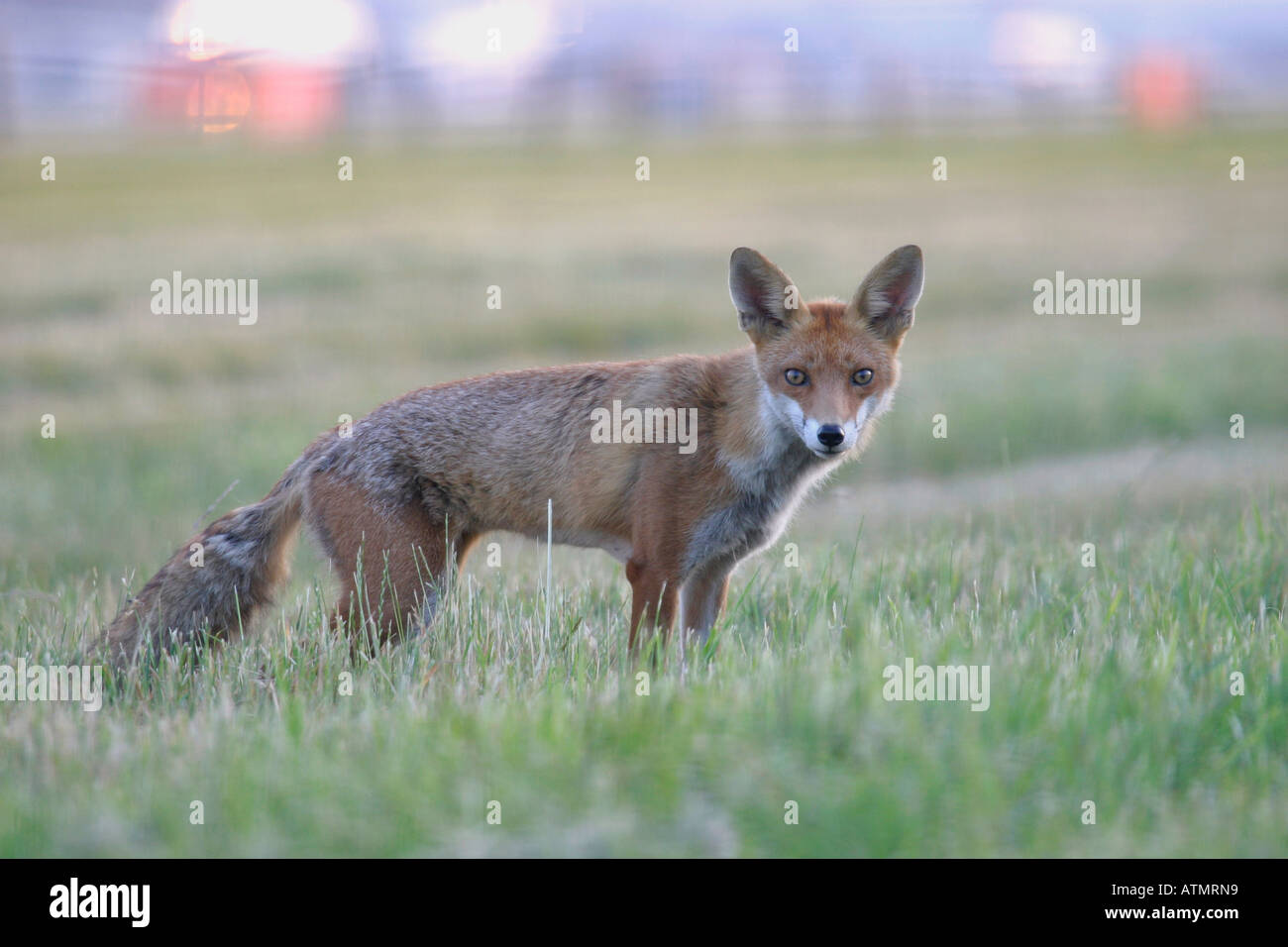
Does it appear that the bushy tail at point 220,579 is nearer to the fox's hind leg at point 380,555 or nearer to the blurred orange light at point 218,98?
the fox's hind leg at point 380,555

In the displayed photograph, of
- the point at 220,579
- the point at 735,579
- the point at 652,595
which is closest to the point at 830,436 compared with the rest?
the point at 652,595

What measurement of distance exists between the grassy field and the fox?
0.29 meters

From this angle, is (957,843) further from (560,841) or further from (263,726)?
(263,726)

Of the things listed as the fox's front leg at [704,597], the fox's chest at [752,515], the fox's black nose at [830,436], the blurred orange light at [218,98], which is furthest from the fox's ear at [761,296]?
the blurred orange light at [218,98]

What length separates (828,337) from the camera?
5883 mm

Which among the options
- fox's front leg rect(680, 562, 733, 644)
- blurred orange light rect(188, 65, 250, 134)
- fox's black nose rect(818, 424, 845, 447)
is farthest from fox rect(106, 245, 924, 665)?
blurred orange light rect(188, 65, 250, 134)

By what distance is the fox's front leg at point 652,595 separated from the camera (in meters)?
5.65

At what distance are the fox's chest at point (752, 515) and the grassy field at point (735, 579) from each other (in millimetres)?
379

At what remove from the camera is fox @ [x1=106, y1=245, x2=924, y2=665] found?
5785mm

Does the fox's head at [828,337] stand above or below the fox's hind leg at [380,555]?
above

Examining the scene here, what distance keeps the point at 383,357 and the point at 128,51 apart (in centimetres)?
2049

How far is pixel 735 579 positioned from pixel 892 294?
267 centimetres

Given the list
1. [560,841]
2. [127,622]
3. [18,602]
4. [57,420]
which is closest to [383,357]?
[57,420]

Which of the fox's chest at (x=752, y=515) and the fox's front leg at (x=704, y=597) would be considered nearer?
the fox's chest at (x=752, y=515)
